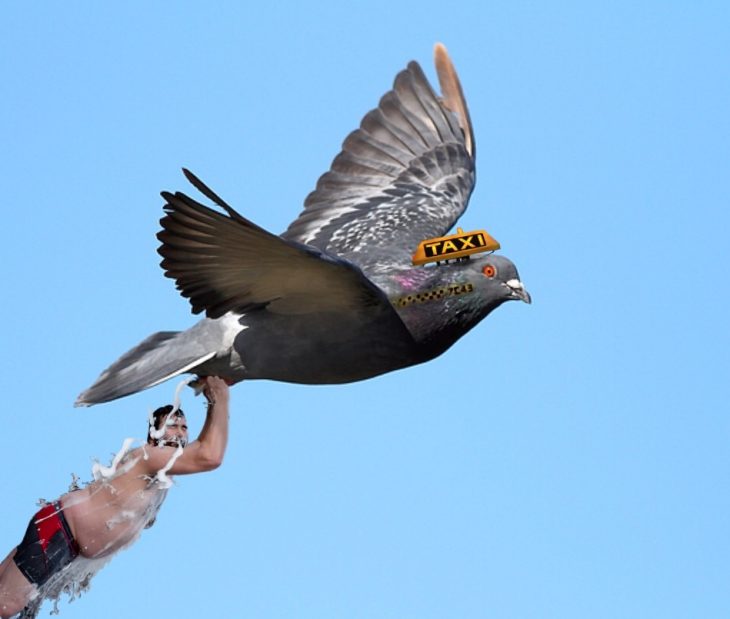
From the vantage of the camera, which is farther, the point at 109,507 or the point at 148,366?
the point at 148,366

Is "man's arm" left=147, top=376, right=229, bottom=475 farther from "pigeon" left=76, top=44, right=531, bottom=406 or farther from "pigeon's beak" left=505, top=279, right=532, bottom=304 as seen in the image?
"pigeon's beak" left=505, top=279, right=532, bottom=304

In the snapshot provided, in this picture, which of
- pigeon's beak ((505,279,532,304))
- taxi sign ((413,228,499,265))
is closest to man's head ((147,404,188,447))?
taxi sign ((413,228,499,265))

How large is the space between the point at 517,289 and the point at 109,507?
2210 mm

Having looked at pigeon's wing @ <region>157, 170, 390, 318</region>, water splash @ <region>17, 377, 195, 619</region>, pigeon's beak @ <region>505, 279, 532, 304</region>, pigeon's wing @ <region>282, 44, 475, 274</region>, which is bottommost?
water splash @ <region>17, 377, 195, 619</region>

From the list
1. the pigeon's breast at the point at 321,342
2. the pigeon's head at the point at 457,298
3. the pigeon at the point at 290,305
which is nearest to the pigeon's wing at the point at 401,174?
the pigeon at the point at 290,305

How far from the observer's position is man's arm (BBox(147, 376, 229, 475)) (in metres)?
6.96

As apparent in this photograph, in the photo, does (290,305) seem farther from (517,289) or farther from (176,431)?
(517,289)

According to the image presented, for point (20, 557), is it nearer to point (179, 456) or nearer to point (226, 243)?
point (179, 456)

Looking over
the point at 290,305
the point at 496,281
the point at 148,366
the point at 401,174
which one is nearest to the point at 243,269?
the point at 290,305

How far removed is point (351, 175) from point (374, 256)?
151 centimetres

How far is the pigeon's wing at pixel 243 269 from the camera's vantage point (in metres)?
6.55

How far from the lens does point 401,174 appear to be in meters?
9.97

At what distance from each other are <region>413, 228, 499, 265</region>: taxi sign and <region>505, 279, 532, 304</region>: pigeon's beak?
192 mm

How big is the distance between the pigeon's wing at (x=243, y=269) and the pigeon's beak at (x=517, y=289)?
0.65 metres
